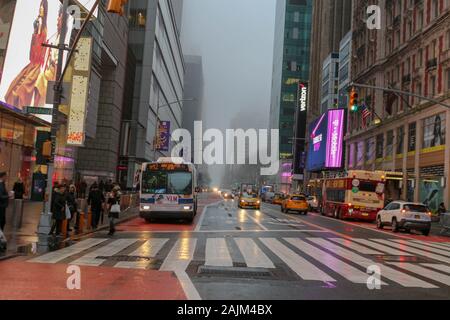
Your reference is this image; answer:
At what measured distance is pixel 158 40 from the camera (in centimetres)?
7331

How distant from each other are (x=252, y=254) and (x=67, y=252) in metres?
4.92

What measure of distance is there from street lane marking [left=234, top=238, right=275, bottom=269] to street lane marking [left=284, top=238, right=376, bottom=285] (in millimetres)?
1371

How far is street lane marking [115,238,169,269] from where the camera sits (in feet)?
39.1

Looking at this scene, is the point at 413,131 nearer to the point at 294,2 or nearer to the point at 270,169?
the point at 270,169

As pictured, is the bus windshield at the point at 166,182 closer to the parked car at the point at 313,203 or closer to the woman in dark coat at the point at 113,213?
the woman in dark coat at the point at 113,213

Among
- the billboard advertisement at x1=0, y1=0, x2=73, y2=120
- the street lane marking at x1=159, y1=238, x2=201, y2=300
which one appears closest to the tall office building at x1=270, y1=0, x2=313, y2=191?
the billboard advertisement at x1=0, y1=0, x2=73, y2=120

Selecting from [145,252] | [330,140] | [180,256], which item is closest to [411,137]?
[330,140]

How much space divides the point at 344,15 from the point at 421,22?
1986 inches

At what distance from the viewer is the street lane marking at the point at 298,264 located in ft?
36.7

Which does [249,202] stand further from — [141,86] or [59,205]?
[59,205]

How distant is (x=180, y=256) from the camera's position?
1397 cm

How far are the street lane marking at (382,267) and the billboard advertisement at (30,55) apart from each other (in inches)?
698

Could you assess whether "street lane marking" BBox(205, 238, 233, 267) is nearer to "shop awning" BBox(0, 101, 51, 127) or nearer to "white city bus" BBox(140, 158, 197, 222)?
"white city bus" BBox(140, 158, 197, 222)

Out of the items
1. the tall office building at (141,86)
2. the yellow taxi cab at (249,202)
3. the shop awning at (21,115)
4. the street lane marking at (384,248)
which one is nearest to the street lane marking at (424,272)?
the street lane marking at (384,248)
